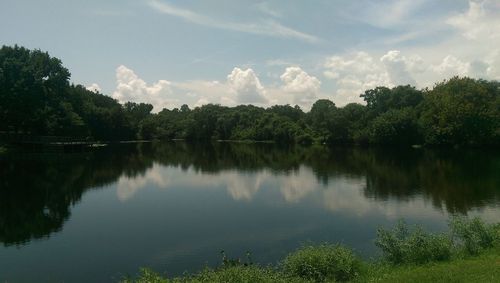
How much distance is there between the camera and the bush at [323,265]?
15508 mm

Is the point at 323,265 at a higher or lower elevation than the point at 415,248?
lower

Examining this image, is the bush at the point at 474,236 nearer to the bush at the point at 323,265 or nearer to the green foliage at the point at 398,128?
the bush at the point at 323,265

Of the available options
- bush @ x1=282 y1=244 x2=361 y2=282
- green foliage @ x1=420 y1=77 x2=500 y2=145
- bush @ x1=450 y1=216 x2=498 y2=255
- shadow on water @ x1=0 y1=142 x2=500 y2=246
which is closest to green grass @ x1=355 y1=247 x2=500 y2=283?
bush @ x1=282 y1=244 x2=361 y2=282

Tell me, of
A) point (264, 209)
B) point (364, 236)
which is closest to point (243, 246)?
point (364, 236)

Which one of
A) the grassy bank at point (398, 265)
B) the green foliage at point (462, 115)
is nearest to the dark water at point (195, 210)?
the grassy bank at point (398, 265)

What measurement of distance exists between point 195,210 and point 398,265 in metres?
18.5

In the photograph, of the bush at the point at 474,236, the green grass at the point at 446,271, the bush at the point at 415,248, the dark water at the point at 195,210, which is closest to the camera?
the green grass at the point at 446,271

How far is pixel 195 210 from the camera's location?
32.2 metres

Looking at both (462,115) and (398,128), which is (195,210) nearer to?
(462,115)

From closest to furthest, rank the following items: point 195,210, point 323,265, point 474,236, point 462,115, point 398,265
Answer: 1. point 323,265
2. point 398,265
3. point 474,236
4. point 195,210
5. point 462,115

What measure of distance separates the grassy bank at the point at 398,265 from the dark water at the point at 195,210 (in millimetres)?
3374

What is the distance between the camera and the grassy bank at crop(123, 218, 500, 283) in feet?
46.6

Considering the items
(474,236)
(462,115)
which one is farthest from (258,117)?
(474,236)

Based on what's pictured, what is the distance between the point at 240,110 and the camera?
531 feet
